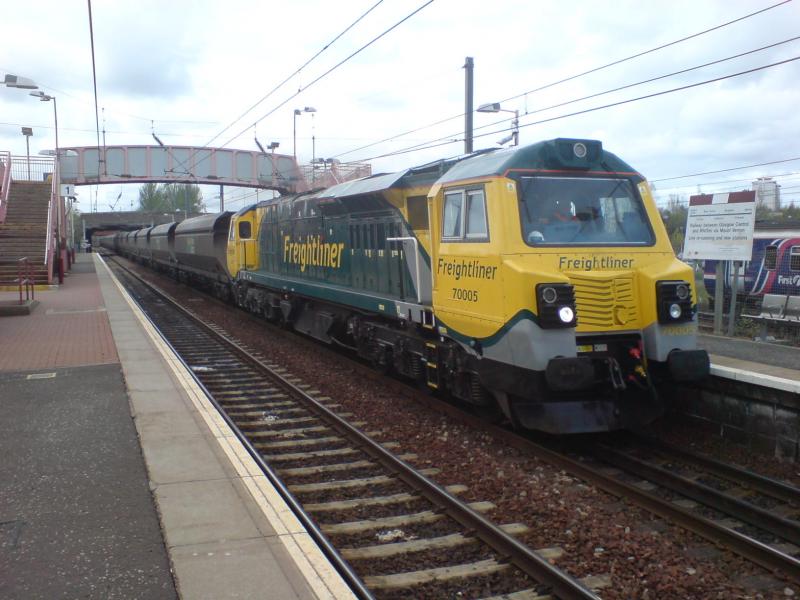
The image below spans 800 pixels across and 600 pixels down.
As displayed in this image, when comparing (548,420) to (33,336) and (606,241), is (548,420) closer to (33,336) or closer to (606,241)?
(606,241)

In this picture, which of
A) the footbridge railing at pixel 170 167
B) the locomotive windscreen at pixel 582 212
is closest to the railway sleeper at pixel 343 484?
the locomotive windscreen at pixel 582 212

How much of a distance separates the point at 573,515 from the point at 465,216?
11.7ft

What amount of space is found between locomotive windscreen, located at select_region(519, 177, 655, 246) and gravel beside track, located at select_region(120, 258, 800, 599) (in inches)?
94.0

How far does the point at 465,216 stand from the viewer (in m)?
8.02

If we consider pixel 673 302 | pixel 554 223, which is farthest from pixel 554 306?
pixel 673 302

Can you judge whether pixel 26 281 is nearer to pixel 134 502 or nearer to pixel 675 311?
pixel 134 502

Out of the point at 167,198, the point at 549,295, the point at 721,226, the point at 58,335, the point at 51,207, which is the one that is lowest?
the point at 58,335

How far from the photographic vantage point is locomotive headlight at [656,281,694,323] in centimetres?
731

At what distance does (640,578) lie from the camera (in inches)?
189

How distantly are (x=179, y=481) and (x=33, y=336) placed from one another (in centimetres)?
1022

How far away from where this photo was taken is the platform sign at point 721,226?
12219 millimetres

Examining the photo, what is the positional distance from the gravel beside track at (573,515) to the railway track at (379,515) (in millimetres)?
243

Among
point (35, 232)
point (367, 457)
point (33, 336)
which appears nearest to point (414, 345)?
point (367, 457)

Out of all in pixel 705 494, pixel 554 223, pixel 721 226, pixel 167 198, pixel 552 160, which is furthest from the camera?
pixel 167 198
